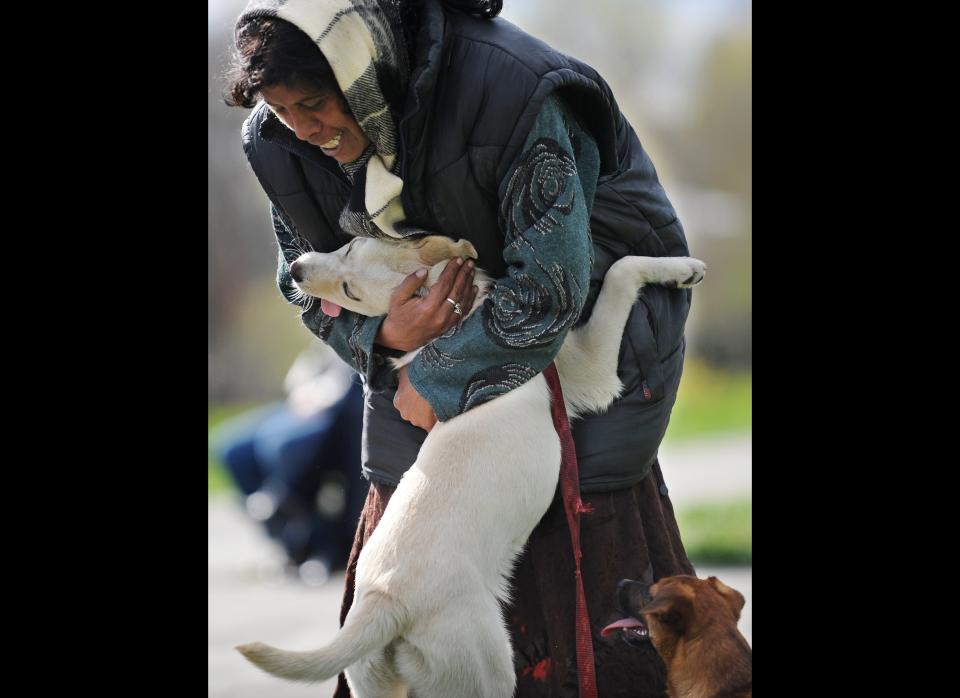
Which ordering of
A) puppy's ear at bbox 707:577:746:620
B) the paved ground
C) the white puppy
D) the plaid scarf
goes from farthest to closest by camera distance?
the paved ground → puppy's ear at bbox 707:577:746:620 → the white puppy → the plaid scarf

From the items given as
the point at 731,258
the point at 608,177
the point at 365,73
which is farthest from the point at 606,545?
the point at 731,258

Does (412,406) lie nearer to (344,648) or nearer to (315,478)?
(344,648)

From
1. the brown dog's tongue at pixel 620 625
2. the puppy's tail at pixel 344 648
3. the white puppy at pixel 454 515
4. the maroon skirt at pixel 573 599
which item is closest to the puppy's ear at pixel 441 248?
the white puppy at pixel 454 515

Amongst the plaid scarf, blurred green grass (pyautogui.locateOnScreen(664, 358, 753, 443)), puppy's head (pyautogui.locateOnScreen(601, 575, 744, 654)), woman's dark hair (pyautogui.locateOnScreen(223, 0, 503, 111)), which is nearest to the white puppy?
the plaid scarf

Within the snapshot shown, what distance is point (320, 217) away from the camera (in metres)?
1.94

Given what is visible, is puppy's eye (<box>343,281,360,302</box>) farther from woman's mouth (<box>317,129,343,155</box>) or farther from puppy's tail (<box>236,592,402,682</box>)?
puppy's tail (<box>236,592,402,682</box>)

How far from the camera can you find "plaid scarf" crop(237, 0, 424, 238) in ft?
5.05

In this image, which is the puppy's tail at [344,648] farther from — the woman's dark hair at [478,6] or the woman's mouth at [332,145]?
the woman's dark hair at [478,6]

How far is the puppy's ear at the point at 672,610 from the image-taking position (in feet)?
6.33

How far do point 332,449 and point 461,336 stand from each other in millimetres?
3054

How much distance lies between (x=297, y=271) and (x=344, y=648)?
2.37ft

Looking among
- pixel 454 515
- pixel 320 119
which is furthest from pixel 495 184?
pixel 454 515

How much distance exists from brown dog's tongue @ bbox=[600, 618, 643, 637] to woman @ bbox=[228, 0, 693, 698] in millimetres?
16

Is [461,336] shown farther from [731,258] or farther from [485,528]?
[731,258]
